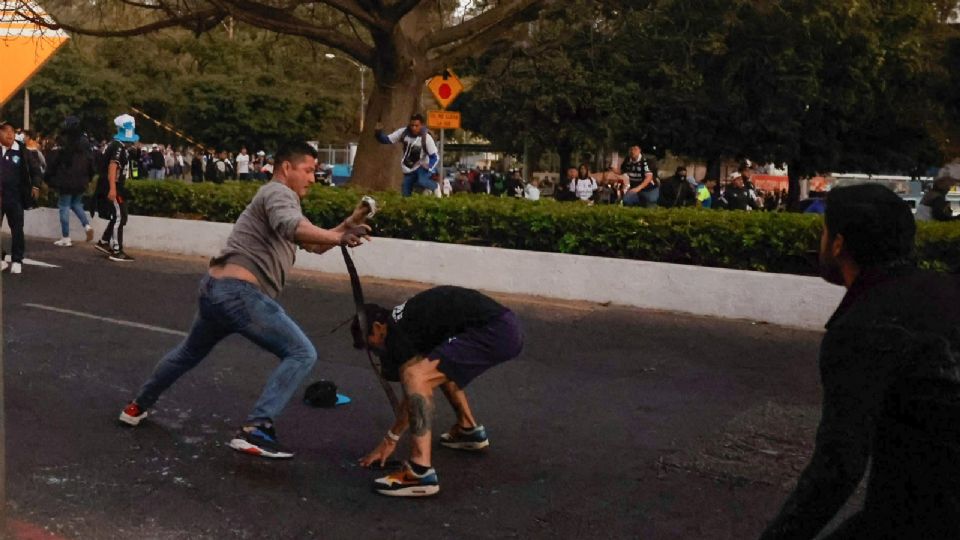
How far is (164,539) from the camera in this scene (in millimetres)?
4992

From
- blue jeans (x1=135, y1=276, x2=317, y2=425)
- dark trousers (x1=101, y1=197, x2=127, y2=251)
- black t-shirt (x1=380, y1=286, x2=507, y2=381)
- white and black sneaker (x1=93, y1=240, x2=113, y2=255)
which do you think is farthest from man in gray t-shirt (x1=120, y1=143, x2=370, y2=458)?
white and black sneaker (x1=93, y1=240, x2=113, y2=255)

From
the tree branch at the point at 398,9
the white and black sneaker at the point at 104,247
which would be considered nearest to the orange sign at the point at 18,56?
the white and black sneaker at the point at 104,247

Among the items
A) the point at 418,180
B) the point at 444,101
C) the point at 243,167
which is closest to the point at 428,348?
the point at 418,180

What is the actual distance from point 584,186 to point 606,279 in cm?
1107

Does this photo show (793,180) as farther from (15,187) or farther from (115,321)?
(115,321)

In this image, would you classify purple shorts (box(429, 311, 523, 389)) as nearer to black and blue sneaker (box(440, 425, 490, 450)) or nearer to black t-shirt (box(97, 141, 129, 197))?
black and blue sneaker (box(440, 425, 490, 450))

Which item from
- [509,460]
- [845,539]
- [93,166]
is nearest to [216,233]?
[93,166]

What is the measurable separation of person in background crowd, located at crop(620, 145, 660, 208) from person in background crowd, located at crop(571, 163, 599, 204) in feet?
14.9

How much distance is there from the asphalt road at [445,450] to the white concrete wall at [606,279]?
344 millimetres

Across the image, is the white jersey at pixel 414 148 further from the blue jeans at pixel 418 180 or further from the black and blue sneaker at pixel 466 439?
the black and blue sneaker at pixel 466 439

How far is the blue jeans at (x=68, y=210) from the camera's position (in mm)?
16516

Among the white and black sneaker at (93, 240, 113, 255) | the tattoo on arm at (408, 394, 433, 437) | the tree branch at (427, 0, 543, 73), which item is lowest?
the white and black sneaker at (93, 240, 113, 255)

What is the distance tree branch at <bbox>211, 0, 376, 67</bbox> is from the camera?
16.2 meters

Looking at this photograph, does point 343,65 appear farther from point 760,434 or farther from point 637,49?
point 760,434
